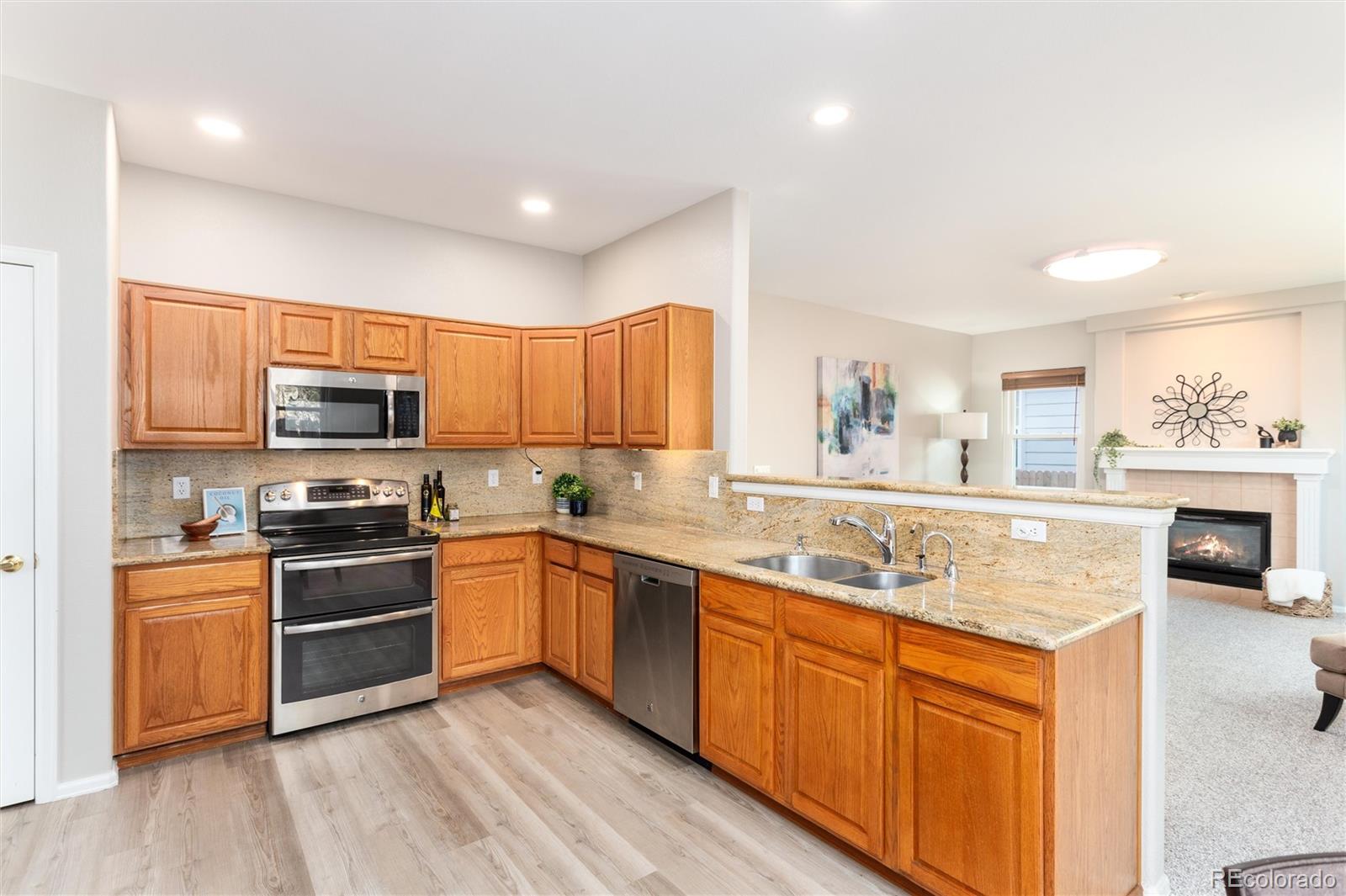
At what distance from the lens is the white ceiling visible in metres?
2.16

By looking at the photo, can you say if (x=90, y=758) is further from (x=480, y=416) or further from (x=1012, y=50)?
(x=1012, y=50)

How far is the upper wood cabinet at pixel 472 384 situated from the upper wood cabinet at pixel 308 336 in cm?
46

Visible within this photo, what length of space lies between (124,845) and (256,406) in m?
1.89

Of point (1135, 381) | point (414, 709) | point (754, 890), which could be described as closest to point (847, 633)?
point (754, 890)

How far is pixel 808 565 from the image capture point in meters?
3.05

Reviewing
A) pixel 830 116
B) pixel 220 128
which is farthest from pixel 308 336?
pixel 830 116

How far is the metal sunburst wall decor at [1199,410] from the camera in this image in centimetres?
638

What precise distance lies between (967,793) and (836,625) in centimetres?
60

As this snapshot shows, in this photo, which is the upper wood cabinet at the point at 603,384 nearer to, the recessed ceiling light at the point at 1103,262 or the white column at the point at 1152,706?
the white column at the point at 1152,706

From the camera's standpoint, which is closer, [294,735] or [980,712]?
[980,712]

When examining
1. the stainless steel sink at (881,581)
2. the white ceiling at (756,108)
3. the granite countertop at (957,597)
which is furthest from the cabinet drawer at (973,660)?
the white ceiling at (756,108)

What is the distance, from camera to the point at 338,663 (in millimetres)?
3273

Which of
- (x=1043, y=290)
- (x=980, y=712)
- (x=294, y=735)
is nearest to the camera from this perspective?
(x=980, y=712)

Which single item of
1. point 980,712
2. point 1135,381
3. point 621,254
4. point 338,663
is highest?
point 621,254
